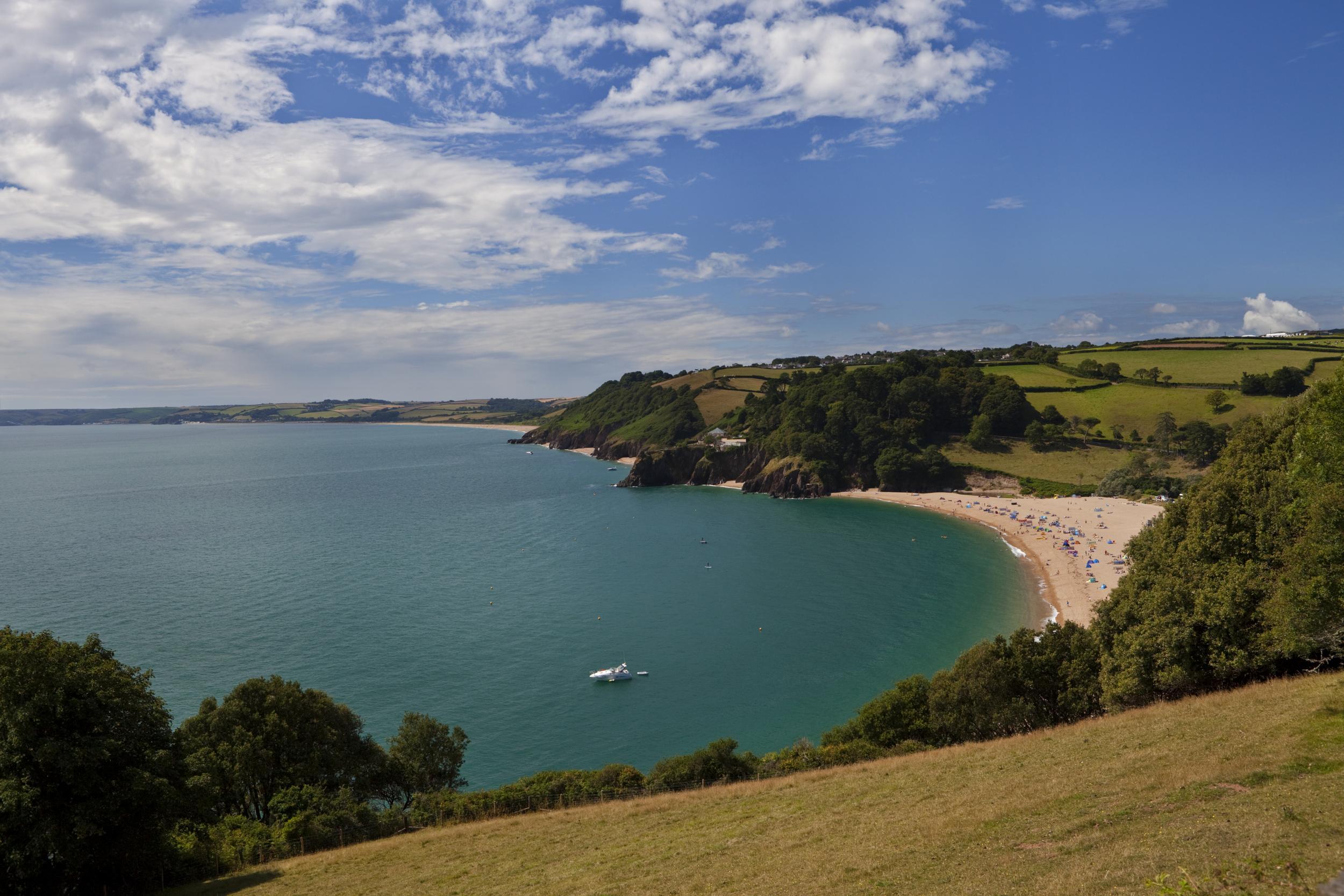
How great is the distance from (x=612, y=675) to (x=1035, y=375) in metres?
159

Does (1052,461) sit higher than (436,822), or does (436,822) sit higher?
(1052,461)

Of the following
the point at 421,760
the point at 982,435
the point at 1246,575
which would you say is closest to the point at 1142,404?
the point at 982,435

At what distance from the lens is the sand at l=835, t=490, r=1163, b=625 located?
7656 cm

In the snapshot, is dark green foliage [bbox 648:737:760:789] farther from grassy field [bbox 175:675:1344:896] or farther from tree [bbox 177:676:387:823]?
tree [bbox 177:676:387:823]

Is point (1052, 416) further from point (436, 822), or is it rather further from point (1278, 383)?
point (436, 822)

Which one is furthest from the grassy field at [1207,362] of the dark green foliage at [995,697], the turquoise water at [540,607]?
the dark green foliage at [995,697]

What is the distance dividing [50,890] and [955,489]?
14341 cm

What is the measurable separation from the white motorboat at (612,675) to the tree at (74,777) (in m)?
34.2

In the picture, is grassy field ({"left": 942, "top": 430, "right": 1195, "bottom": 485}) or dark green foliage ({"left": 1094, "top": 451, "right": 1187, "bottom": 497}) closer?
dark green foliage ({"left": 1094, "top": 451, "right": 1187, "bottom": 497})

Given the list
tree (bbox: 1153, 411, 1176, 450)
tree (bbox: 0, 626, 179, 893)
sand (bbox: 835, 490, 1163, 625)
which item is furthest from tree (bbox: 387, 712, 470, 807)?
tree (bbox: 1153, 411, 1176, 450)

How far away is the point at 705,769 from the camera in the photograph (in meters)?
35.3

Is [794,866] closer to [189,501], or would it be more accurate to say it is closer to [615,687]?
[615,687]

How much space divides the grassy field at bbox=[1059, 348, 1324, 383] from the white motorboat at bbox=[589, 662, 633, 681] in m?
158

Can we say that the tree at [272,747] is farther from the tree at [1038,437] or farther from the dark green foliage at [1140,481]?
the tree at [1038,437]
